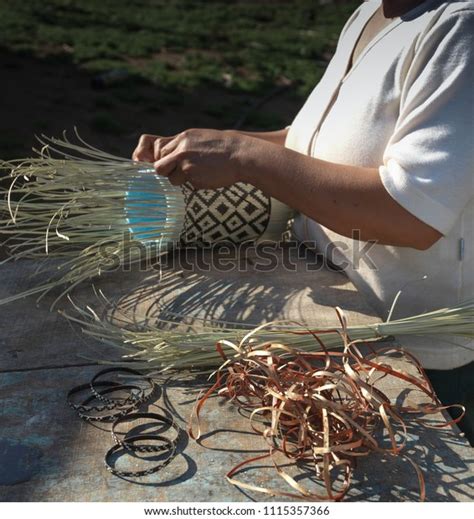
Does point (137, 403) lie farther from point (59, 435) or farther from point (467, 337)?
point (467, 337)

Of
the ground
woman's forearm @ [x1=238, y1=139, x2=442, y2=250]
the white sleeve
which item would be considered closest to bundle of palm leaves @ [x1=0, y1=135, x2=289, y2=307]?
woman's forearm @ [x1=238, y1=139, x2=442, y2=250]

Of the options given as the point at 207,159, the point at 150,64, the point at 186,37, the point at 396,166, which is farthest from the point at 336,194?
the point at 186,37

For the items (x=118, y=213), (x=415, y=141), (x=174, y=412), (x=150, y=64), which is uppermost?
(x=415, y=141)

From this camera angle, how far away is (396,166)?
1.51 meters

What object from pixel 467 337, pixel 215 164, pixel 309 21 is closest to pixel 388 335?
pixel 467 337

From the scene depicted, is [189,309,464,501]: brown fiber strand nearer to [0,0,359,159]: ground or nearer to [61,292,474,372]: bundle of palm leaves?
[61,292,474,372]: bundle of palm leaves

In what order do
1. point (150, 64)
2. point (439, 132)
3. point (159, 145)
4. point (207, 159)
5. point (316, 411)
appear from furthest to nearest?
point (150, 64) < point (159, 145) < point (207, 159) < point (439, 132) < point (316, 411)

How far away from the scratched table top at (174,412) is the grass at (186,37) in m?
4.63

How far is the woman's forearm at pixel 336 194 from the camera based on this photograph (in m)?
1.54

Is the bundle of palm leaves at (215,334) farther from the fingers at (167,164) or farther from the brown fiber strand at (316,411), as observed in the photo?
the fingers at (167,164)

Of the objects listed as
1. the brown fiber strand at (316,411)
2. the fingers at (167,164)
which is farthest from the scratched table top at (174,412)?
the fingers at (167,164)

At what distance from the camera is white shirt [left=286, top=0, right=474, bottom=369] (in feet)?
4.83

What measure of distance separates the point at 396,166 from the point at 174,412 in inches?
24.0

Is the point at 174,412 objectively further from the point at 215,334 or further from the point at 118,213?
the point at 118,213
